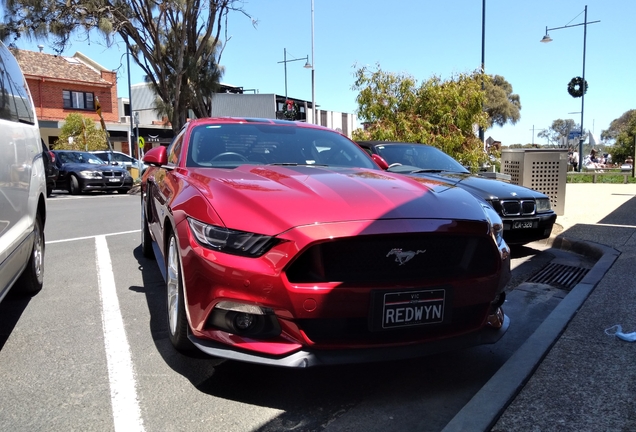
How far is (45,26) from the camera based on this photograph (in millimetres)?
17734

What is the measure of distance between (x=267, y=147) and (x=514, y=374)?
8.40 ft

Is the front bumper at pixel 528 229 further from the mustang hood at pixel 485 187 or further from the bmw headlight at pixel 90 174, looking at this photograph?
the bmw headlight at pixel 90 174

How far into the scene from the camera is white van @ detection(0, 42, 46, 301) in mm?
3555

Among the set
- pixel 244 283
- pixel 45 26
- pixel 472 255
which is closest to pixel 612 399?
pixel 472 255

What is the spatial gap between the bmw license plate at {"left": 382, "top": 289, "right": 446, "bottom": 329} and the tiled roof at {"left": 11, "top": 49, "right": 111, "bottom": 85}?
42817 millimetres

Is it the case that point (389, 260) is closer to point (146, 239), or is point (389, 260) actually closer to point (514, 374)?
point (514, 374)

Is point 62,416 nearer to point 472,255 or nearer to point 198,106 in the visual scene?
point 472,255

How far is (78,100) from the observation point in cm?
4225

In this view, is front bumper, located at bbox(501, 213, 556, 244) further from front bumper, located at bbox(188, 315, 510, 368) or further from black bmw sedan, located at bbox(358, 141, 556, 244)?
front bumper, located at bbox(188, 315, 510, 368)

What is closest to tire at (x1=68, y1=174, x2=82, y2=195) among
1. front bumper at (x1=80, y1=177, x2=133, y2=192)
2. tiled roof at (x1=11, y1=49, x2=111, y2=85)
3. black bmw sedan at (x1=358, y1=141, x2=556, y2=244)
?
front bumper at (x1=80, y1=177, x2=133, y2=192)

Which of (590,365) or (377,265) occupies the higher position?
(377,265)

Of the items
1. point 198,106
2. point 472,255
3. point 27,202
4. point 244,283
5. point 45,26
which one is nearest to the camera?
point 244,283

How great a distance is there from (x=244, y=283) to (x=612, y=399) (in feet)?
6.49

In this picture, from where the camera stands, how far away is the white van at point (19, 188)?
3555 mm
